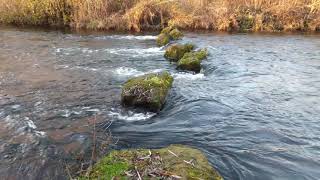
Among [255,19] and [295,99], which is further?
[255,19]

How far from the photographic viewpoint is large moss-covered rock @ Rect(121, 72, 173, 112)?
10695mm

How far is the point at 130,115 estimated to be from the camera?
10.4 m

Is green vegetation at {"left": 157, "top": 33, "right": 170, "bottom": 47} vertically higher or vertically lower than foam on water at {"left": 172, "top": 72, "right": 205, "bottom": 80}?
higher

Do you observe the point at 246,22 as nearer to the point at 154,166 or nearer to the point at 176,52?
the point at 176,52

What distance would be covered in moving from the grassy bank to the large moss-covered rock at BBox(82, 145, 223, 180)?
23590mm

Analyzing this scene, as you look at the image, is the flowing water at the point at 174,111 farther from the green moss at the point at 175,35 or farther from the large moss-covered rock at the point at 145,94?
the green moss at the point at 175,35

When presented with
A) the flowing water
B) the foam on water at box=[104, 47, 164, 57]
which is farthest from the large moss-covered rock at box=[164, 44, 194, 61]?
the foam on water at box=[104, 47, 164, 57]

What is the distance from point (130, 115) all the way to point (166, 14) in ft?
71.1

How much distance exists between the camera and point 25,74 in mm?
14812

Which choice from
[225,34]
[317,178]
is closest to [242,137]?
[317,178]

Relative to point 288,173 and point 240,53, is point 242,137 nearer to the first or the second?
point 288,173

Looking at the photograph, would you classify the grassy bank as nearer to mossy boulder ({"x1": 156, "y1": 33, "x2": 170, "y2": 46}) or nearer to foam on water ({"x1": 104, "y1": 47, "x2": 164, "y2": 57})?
mossy boulder ({"x1": 156, "y1": 33, "x2": 170, "y2": 46})

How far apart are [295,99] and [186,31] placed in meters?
17.3

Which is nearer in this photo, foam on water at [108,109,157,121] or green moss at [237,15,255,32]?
foam on water at [108,109,157,121]
